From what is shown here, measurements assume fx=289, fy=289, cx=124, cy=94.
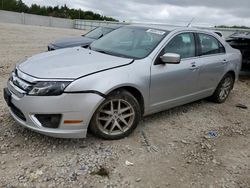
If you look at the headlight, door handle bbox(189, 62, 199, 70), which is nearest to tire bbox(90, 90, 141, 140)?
the headlight

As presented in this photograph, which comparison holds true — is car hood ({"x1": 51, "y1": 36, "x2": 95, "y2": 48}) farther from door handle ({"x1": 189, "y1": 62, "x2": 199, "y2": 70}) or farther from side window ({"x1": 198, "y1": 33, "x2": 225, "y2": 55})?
door handle ({"x1": 189, "y1": 62, "x2": 199, "y2": 70})

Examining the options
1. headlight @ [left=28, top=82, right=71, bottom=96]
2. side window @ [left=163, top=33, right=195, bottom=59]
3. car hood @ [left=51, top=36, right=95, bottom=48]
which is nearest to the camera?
headlight @ [left=28, top=82, right=71, bottom=96]

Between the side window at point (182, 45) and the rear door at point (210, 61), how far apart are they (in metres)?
0.20

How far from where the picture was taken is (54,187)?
2943mm

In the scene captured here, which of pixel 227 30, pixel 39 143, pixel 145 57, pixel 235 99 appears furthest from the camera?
pixel 227 30

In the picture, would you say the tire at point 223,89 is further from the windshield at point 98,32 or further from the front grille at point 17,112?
the windshield at point 98,32

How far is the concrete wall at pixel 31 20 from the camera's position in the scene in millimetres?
41056

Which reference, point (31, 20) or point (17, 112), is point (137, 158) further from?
point (31, 20)

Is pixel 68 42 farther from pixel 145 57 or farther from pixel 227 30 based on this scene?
pixel 227 30

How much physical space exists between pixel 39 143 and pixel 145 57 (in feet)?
6.12

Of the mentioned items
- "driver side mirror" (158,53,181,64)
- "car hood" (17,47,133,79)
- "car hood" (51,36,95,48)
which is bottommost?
"car hood" (51,36,95,48)

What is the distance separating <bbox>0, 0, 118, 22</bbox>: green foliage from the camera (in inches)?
2566

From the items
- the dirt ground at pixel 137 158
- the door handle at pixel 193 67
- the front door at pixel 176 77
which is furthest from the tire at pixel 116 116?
the door handle at pixel 193 67

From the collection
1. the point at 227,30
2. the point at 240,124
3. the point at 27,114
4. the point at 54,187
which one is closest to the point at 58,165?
the point at 54,187
